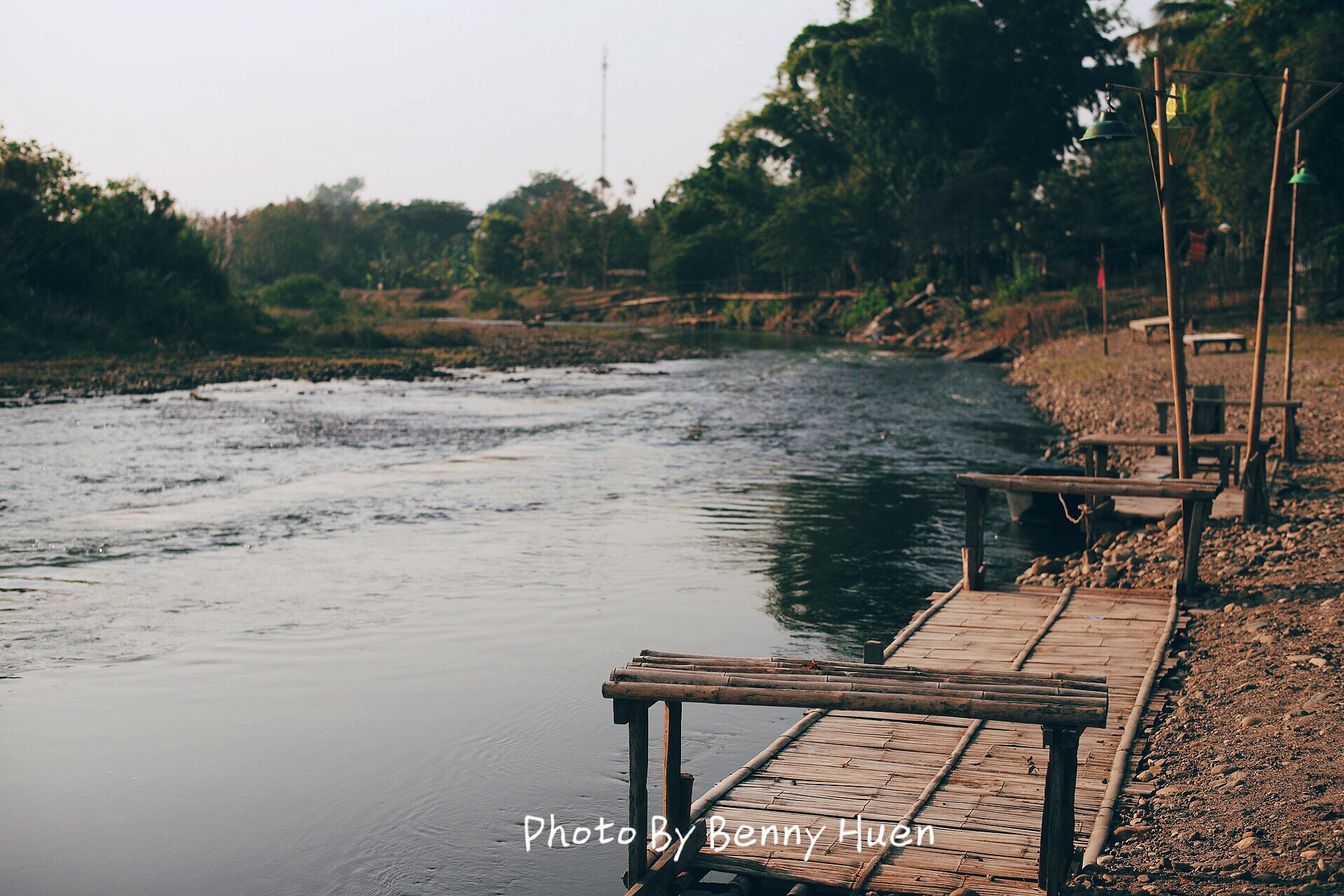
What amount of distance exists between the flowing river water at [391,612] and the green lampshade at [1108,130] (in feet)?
16.1

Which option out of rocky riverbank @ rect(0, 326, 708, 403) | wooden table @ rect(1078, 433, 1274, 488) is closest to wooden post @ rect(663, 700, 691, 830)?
wooden table @ rect(1078, 433, 1274, 488)

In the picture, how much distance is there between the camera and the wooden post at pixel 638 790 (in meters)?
5.41

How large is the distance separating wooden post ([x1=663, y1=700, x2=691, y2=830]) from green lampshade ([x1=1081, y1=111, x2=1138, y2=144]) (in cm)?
645

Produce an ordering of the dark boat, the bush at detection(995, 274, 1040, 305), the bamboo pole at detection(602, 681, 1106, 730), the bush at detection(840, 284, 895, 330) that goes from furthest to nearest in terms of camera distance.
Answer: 1. the bush at detection(840, 284, 895, 330)
2. the bush at detection(995, 274, 1040, 305)
3. the dark boat
4. the bamboo pole at detection(602, 681, 1106, 730)

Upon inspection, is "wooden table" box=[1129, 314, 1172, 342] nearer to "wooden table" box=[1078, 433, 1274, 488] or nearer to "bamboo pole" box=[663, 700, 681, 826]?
"wooden table" box=[1078, 433, 1274, 488]

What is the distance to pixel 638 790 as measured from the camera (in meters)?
5.45

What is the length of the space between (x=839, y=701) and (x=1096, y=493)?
246 inches

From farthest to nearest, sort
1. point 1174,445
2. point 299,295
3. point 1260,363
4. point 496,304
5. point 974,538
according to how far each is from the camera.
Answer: point 496,304, point 299,295, point 1174,445, point 1260,363, point 974,538

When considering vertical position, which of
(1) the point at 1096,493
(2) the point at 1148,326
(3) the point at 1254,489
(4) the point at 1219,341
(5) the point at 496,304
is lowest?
(3) the point at 1254,489

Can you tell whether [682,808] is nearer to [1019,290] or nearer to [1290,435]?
[1290,435]

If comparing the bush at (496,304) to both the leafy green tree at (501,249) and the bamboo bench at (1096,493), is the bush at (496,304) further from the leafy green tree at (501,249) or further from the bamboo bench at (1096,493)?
the bamboo bench at (1096,493)

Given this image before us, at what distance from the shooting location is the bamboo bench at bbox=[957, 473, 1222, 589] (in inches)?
395

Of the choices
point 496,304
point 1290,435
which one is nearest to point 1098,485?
point 1290,435

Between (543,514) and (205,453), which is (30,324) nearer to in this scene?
(205,453)
